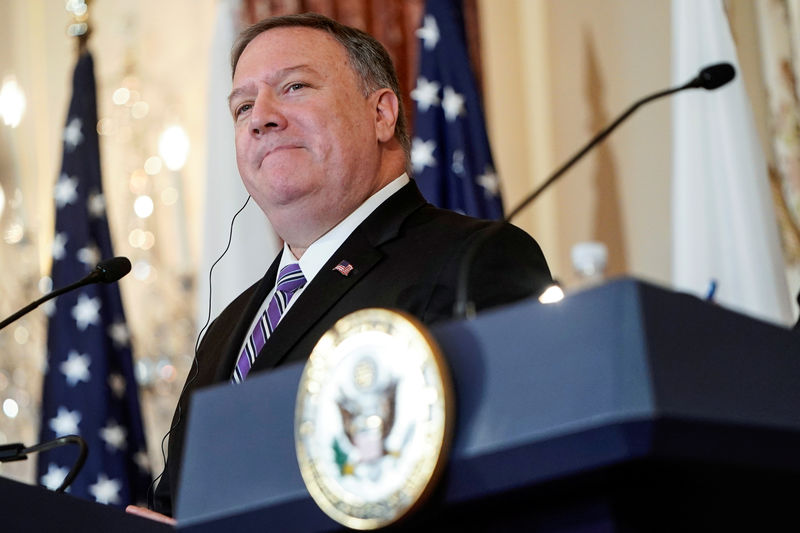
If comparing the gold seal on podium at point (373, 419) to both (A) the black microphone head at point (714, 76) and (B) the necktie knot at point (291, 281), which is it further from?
(B) the necktie knot at point (291, 281)

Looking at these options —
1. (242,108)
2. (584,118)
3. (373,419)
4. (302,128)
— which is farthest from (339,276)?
(584,118)

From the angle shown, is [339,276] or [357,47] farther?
[357,47]

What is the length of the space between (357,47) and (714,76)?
43.8 inches

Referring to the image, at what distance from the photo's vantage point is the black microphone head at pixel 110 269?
106 inches

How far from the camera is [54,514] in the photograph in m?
2.21

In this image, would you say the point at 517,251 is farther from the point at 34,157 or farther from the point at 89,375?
the point at 34,157

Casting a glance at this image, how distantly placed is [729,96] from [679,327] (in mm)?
3926

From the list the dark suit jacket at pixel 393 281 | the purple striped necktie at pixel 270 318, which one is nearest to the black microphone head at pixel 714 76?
the dark suit jacket at pixel 393 281

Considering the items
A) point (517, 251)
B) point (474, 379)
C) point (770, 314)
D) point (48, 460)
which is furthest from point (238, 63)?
point (48, 460)

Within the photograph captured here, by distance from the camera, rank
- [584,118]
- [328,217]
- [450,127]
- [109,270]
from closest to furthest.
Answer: [109,270] → [328,217] → [450,127] → [584,118]

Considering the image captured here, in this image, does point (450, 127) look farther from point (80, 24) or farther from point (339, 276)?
point (339, 276)

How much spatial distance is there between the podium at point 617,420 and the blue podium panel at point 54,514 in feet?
2.72

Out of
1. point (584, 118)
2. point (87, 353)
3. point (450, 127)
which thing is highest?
point (450, 127)

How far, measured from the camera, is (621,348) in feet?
4.23
